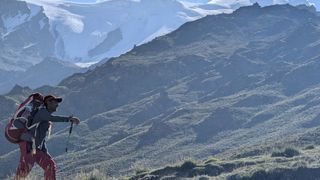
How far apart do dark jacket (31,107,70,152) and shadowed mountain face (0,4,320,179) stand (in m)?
38.0

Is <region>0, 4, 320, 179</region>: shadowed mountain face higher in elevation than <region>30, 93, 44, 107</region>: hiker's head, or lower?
lower

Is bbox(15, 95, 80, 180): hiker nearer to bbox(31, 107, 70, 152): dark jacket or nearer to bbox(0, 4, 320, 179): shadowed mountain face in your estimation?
bbox(31, 107, 70, 152): dark jacket

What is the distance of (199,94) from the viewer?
11162 centimetres

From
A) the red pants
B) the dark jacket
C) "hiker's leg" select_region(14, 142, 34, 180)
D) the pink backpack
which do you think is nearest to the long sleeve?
the dark jacket

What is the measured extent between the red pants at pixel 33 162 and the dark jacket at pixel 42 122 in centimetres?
17

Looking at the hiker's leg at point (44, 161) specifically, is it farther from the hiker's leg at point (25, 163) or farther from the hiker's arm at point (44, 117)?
the hiker's arm at point (44, 117)

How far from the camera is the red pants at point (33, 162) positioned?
14203 mm

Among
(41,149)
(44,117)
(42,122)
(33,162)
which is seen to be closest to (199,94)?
(41,149)

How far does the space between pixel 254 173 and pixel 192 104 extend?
8033 centimetres

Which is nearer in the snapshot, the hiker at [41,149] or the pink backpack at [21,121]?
the pink backpack at [21,121]

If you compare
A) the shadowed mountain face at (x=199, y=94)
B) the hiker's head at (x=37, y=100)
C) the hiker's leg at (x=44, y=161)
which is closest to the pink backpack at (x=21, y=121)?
the hiker's head at (x=37, y=100)

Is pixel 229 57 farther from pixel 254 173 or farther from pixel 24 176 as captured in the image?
pixel 24 176

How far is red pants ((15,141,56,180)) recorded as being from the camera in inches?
559

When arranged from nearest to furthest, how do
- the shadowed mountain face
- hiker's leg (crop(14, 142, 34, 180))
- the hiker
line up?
the hiker → hiker's leg (crop(14, 142, 34, 180)) → the shadowed mountain face
